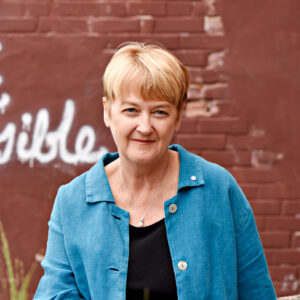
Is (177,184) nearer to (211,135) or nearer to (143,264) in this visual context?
(143,264)

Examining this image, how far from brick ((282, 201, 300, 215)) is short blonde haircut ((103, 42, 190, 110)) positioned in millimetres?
1666

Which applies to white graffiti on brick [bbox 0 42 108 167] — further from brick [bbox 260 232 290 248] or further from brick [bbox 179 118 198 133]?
brick [bbox 260 232 290 248]

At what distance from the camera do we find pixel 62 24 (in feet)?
10.1

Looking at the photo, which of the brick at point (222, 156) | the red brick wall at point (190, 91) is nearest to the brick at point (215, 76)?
the red brick wall at point (190, 91)

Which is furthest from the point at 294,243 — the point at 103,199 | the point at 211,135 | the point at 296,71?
the point at 103,199

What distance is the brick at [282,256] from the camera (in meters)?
3.16

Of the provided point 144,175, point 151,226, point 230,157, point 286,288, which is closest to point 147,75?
point 144,175

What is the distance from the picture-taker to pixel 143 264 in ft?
5.77

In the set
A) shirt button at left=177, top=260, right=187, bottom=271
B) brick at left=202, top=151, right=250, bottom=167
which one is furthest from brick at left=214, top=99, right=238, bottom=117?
shirt button at left=177, top=260, right=187, bottom=271

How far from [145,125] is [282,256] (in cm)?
190

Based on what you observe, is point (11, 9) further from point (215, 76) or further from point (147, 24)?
point (215, 76)

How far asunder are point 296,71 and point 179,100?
1.60 m

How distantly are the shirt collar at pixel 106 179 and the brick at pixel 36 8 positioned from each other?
1.53 m

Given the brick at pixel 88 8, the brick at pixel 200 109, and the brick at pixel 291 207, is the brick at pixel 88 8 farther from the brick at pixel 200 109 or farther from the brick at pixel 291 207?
the brick at pixel 291 207
